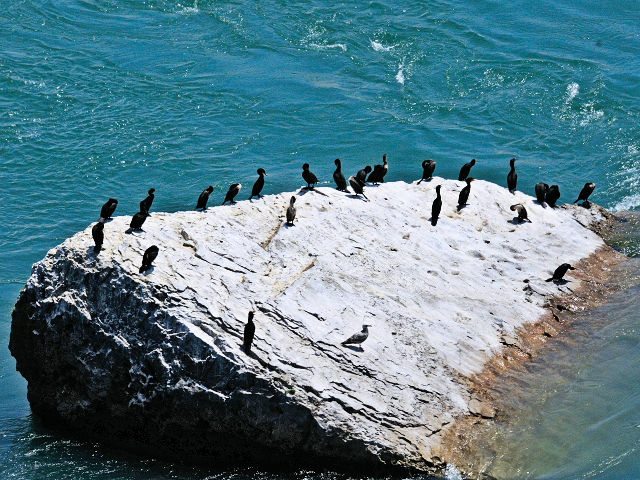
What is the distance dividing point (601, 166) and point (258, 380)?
2510 centimetres

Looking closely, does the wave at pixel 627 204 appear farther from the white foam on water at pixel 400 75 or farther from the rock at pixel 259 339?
the white foam on water at pixel 400 75

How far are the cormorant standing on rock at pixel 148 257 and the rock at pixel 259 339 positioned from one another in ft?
0.54

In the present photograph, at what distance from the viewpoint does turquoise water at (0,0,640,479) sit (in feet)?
117

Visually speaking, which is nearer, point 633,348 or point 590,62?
point 633,348

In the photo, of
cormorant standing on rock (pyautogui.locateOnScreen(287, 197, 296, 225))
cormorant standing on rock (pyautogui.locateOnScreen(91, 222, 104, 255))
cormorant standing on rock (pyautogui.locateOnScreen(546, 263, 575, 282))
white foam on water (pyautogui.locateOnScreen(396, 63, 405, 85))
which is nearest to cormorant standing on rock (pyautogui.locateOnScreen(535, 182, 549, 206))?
cormorant standing on rock (pyautogui.locateOnScreen(546, 263, 575, 282))

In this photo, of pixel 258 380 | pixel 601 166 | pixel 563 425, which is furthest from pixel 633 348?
pixel 601 166

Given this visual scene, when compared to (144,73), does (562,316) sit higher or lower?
lower

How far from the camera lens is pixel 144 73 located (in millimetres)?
42812

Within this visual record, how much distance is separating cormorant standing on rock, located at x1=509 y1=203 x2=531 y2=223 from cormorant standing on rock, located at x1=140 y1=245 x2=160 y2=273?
12.3 metres

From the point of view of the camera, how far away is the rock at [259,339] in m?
17.1

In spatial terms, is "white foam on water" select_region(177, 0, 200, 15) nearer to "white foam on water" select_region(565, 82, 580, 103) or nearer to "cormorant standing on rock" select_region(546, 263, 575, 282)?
"white foam on water" select_region(565, 82, 580, 103)

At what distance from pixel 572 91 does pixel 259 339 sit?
3025 cm

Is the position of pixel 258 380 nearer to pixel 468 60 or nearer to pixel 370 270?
pixel 370 270

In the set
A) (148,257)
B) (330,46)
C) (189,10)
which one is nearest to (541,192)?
(148,257)
